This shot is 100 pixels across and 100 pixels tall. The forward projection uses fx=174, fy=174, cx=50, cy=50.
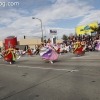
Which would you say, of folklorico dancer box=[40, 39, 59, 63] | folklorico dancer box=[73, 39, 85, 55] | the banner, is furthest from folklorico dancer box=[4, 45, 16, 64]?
the banner

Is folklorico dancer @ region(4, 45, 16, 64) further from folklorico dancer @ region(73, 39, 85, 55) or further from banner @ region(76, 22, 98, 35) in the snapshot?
banner @ region(76, 22, 98, 35)

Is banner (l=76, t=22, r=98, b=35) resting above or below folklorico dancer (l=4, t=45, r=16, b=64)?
above

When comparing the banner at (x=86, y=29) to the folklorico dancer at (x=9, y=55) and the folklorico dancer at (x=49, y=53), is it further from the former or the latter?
the folklorico dancer at (x=49, y=53)

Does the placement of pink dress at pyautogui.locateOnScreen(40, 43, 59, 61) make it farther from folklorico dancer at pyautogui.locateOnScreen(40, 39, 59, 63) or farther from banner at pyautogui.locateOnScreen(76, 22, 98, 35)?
banner at pyautogui.locateOnScreen(76, 22, 98, 35)

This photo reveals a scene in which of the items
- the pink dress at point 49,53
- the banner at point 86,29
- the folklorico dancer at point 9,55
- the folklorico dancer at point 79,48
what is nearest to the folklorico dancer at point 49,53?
the pink dress at point 49,53

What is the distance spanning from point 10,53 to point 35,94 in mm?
9654

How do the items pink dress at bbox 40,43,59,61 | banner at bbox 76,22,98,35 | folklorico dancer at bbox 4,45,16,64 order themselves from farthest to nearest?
banner at bbox 76,22,98,35 < folklorico dancer at bbox 4,45,16,64 < pink dress at bbox 40,43,59,61

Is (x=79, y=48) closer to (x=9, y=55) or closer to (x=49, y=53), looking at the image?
(x=49, y=53)

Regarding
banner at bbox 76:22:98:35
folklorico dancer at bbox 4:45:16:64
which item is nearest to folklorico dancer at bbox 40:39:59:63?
folklorico dancer at bbox 4:45:16:64

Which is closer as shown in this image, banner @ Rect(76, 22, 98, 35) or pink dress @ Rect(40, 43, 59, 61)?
pink dress @ Rect(40, 43, 59, 61)

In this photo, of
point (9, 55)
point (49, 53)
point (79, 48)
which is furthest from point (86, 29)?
point (49, 53)

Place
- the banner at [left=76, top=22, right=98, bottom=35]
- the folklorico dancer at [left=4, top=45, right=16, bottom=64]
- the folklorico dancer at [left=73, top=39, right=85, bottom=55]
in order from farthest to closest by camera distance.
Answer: the banner at [left=76, top=22, right=98, bottom=35], the folklorico dancer at [left=73, top=39, right=85, bottom=55], the folklorico dancer at [left=4, top=45, right=16, bottom=64]

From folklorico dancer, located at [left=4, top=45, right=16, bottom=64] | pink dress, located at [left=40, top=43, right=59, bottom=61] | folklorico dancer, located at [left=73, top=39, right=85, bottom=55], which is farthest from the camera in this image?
folklorico dancer, located at [left=73, top=39, right=85, bottom=55]

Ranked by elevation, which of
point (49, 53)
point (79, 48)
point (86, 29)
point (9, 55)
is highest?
point (86, 29)
